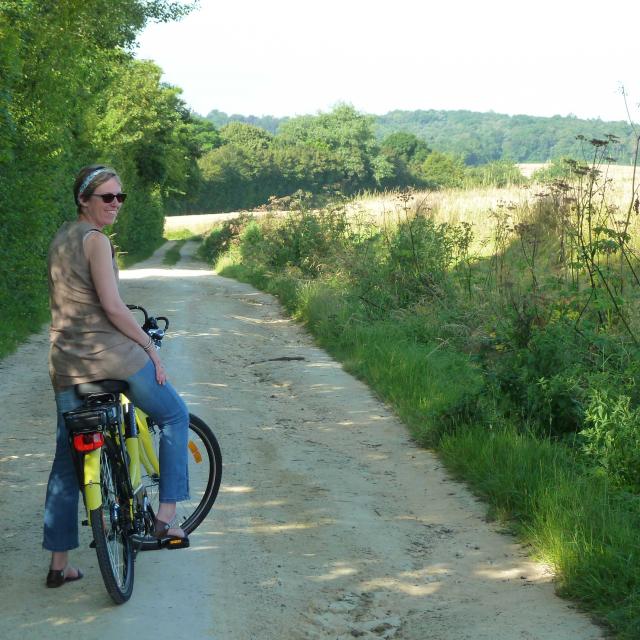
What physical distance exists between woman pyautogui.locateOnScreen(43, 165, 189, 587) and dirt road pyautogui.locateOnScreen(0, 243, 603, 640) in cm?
47

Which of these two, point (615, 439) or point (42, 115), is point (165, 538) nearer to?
point (615, 439)

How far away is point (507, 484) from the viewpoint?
6348 mm

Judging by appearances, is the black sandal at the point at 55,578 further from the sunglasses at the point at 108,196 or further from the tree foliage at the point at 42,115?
the tree foliage at the point at 42,115

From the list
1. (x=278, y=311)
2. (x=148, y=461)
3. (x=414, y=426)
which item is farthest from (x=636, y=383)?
(x=278, y=311)

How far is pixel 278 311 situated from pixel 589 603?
14.7m

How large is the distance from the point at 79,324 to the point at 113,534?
102cm

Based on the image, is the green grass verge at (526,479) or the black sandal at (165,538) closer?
the green grass verge at (526,479)

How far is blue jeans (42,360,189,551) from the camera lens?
4.68m

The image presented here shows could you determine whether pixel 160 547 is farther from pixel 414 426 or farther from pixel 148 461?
pixel 414 426

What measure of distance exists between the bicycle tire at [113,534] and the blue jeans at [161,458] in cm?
23

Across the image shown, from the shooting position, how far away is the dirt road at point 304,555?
439 centimetres

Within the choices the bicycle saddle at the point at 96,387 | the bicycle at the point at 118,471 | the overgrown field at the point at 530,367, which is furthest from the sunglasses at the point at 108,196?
the overgrown field at the point at 530,367

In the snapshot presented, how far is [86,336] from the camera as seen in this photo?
4535mm

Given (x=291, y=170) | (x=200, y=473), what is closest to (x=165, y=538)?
(x=200, y=473)
